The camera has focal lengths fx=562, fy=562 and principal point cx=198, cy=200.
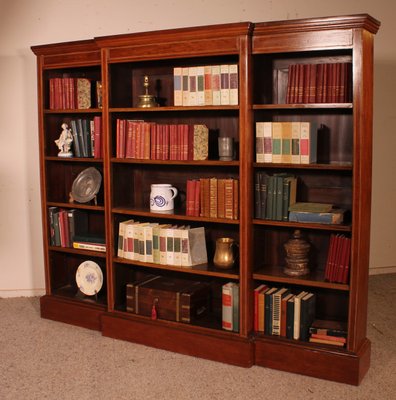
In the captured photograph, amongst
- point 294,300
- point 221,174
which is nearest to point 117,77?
point 221,174

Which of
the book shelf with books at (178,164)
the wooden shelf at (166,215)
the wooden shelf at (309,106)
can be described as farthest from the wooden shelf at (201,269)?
the wooden shelf at (309,106)

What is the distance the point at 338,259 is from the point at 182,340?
1067 millimetres

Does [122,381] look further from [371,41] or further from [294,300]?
[371,41]

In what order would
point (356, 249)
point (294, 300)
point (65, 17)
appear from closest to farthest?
point (356, 249) < point (294, 300) < point (65, 17)

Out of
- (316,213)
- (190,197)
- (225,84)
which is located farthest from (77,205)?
(316,213)

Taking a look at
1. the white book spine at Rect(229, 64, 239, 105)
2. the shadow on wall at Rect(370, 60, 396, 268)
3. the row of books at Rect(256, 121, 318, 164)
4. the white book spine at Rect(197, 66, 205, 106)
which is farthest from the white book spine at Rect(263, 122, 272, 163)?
the shadow on wall at Rect(370, 60, 396, 268)

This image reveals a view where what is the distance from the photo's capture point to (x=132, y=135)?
3549 millimetres

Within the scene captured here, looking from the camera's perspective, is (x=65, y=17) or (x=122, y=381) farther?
(x=65, y=17)

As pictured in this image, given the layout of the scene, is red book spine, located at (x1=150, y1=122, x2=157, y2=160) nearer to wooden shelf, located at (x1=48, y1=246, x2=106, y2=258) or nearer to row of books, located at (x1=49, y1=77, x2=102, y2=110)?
row of books, located at (x1=49, y1=77, x2=102, y2=110)

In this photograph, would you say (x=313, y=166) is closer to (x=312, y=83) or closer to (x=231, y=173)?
(x=312, y=83)

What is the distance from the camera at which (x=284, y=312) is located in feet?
10.5

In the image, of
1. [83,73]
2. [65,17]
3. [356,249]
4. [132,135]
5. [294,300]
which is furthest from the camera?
[65,17]

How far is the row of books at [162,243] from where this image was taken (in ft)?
11.3

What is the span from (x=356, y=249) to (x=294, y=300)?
0.49m
